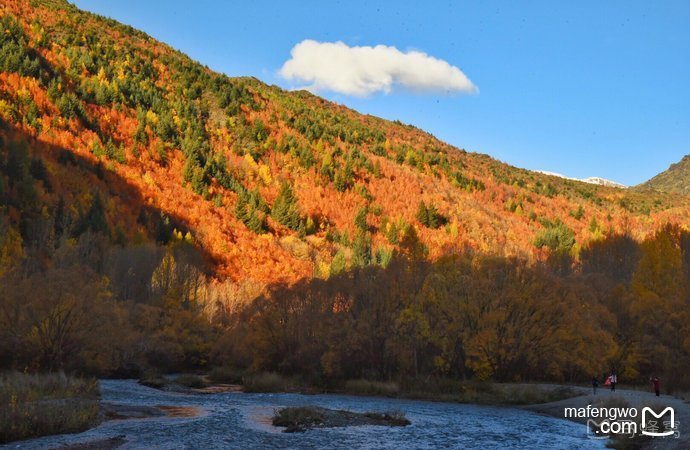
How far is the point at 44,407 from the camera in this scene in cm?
2367

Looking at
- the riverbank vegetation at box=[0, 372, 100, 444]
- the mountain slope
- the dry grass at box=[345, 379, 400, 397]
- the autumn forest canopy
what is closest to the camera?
the riverbank vegetation at box=[0, 372, 100, 444]

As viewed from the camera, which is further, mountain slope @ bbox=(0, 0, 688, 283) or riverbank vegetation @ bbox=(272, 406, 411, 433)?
mountain slope @ bbox=(0, 0, 688, 283)

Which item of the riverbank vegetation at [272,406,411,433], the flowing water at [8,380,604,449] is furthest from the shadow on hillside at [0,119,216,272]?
the riverbank vegetation at [272,406,411,433]

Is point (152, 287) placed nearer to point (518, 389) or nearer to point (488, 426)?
point (518, 389)

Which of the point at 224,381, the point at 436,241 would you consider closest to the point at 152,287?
the point at 224,381

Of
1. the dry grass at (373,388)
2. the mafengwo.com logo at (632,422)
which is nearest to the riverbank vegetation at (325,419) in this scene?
the mafengwo.com logo at (632,422)

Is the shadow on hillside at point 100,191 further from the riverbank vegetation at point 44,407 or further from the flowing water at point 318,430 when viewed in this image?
the flowing water at point 318,430

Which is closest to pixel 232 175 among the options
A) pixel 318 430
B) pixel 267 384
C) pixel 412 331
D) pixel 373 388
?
pixel 412 331

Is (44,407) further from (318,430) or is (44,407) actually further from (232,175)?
(232,175)

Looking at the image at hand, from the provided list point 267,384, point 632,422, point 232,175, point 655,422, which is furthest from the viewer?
point 232,175

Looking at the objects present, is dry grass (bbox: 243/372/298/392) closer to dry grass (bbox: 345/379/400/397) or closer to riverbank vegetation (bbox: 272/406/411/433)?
dry grass (bbox: 345/379/400/397)

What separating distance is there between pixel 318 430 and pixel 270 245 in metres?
84.6

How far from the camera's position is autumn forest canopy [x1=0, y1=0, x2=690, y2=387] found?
163 ft

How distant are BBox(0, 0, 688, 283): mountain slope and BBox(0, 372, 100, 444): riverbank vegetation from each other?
5087cm
